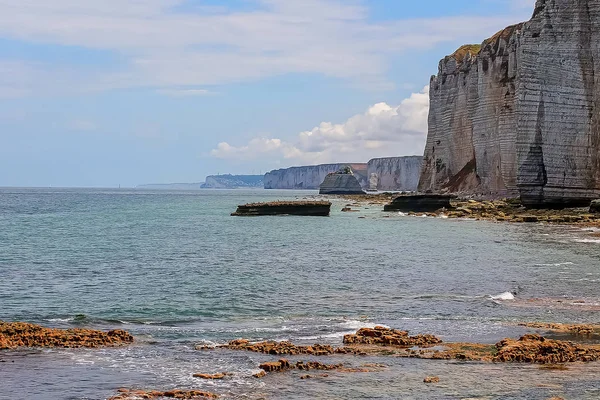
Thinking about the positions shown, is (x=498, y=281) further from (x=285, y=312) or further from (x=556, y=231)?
(x=556, y=231)

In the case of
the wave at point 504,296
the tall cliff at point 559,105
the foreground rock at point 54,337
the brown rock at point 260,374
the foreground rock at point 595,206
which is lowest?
the wave at point 504,296

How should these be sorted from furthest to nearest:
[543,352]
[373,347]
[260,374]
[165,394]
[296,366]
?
[373,347]
[543,352]
[296,366]
[260,374]
[165,394]

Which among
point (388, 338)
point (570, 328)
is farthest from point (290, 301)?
point (570, 328)

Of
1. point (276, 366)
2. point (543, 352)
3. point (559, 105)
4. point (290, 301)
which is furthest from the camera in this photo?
point (559, 105)

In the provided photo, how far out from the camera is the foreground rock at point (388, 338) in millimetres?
17078

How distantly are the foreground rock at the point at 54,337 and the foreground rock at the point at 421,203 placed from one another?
69.4 meters

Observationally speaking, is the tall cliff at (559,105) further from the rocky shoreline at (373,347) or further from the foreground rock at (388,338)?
the foreground rock at (388,338)

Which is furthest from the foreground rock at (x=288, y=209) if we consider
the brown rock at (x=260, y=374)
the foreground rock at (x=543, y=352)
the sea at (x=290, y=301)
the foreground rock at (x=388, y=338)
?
the brown rock at (x=260, y=374)

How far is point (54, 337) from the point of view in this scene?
1723cm

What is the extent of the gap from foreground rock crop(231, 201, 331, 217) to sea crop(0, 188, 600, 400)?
83.7 feet

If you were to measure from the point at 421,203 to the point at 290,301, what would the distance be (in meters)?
64.7

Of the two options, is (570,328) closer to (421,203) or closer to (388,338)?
(388,338)

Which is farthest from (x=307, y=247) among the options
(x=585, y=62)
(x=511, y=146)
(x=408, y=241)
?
(x=511, y=146)

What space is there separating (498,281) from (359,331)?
41.5ft
